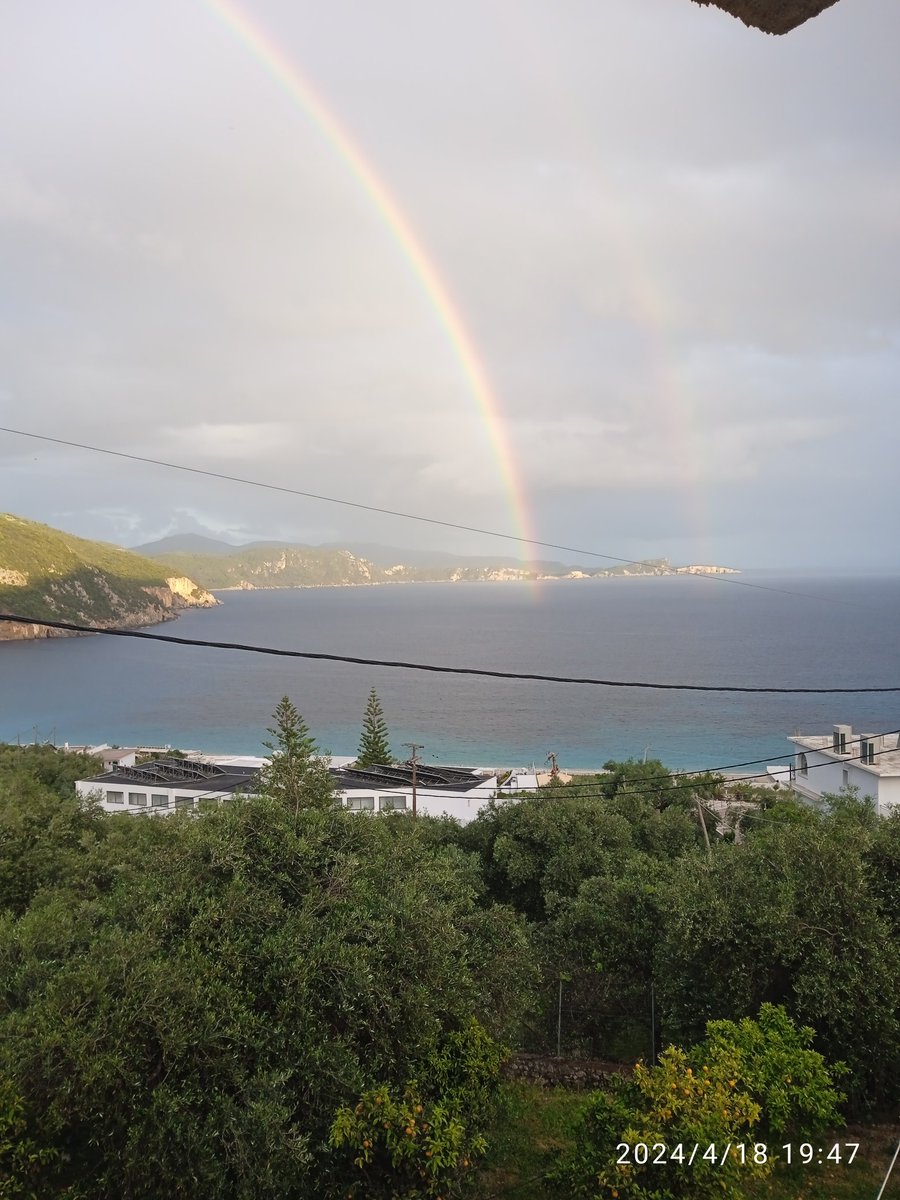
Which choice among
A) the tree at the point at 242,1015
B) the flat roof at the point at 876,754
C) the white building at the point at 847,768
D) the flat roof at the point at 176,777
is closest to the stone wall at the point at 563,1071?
the tree at the point at 242,1015

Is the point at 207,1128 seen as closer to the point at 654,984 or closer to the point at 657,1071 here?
the point at 657,1071

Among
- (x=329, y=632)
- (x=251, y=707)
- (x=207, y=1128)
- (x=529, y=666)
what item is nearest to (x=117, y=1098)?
(x=207, y=1128)

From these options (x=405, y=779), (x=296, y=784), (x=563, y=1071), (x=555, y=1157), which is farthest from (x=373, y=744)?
(x=555, y=1157)

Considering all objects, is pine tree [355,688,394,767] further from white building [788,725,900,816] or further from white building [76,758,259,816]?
white building [788,725,900,816]

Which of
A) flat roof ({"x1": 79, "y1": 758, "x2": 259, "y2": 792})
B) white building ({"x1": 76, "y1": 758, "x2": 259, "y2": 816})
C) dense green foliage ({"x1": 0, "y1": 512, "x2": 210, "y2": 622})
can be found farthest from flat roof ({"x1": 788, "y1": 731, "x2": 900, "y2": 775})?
dense green foliage ({"x1": 0, "y1": 512, "x2": 210, "y2": 622})

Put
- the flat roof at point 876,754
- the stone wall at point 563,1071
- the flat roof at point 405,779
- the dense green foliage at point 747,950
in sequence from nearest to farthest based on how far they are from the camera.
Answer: the dense green foliage at point 747,950, the stone wall at point 563,1071, the flat roof at point 876,754, the flat roof at point 405,779

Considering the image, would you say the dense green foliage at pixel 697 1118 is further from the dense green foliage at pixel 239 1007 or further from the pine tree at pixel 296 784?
the pine tree at pixel 296 784
